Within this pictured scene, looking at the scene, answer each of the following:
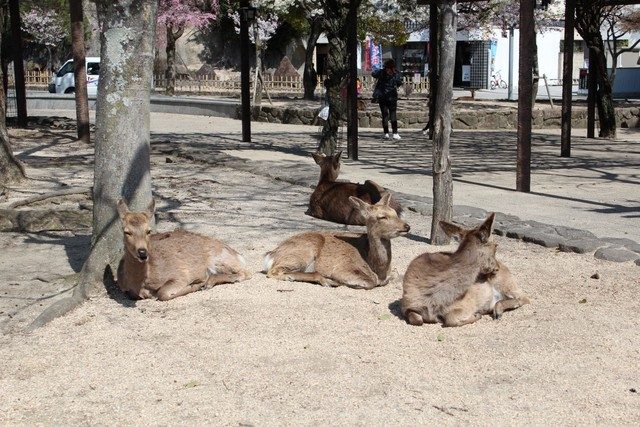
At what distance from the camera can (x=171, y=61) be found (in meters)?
39.4

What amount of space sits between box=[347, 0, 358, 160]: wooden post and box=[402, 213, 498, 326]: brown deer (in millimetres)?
9467

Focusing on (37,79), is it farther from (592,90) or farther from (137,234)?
(137,234)

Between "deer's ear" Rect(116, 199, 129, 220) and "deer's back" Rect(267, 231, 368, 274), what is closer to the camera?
"deer's ear" Rect(116, 199, 129, 220)

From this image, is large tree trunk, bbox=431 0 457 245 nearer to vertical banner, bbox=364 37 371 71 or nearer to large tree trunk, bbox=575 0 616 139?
large tree trunk, bbox=575 0 616 139

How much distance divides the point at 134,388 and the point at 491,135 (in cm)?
1739

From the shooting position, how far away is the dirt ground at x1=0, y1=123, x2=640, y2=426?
473cm

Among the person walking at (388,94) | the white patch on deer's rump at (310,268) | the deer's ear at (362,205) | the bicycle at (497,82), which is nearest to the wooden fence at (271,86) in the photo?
the bicycle at (497,82)

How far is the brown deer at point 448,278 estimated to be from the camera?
19.7 feet

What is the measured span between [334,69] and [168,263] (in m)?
8.90

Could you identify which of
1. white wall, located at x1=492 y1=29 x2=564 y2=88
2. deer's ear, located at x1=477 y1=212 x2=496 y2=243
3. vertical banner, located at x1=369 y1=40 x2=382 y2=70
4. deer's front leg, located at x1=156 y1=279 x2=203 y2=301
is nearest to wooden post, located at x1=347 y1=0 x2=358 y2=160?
deer's front leg, located at x1=156 y1=279 x2=203 y2=301

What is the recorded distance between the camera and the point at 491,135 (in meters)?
21.6

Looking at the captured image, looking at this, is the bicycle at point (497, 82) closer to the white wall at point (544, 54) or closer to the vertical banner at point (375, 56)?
the white wall at point (544, 54)

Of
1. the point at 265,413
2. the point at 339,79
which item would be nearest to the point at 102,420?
the point at 265,413

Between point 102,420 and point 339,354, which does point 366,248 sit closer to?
point 339,354
